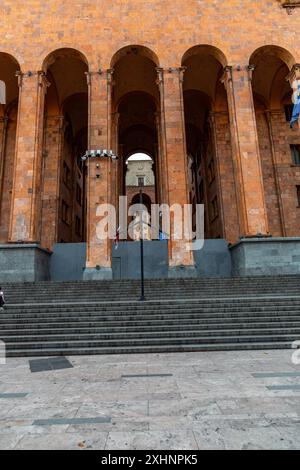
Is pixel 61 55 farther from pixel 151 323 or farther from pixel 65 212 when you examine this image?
pixel 151 323

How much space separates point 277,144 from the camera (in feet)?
84.0

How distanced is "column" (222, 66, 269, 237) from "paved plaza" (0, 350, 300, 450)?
40.9ft

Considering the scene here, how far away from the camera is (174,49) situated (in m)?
21.3

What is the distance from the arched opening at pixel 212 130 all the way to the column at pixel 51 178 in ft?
38.5

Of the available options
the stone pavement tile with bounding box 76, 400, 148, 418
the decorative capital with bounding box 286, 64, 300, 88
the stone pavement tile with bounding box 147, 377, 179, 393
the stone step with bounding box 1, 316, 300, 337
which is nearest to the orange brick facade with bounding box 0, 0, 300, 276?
the decorative capital with bounding box 286, 64, 300, 88

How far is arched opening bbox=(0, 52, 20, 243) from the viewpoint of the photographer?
24281mm

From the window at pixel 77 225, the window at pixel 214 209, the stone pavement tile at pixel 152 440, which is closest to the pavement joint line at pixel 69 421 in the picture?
the stone pavement tile at pixel 152 440

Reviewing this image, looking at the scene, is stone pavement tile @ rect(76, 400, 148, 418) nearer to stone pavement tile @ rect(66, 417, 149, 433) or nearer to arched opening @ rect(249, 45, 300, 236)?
stone pavement tile @ rect(66, 417, 149, 433)

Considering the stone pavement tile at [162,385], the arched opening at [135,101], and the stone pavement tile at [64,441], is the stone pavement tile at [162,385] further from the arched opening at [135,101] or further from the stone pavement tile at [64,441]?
the arched opening at [135,101]

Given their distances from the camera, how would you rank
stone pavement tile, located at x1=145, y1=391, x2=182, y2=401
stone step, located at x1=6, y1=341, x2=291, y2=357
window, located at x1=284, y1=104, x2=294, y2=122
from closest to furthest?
stone pavement tile, located at x1=145, y1=391, x2=182, y2=401 → stone step, located at x1=6, y1=341, x2=291, y2=357 → window, located at x1=284, y1=104, x2=294, y2=122

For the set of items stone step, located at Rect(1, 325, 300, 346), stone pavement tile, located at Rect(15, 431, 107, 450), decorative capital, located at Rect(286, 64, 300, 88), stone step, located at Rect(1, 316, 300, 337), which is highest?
decorative capital, located at Rect(286, 64, 300, 88)

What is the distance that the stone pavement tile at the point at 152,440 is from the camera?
3326 millimetres

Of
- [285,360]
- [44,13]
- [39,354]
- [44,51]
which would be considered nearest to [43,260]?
[39,354]

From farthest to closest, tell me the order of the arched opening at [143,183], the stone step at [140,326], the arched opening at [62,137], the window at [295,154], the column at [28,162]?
1. the arched opening at [143,183]
2. the window at [295,154]
3. the arched opening at [62,137]
4. the column at [28,162]
5. the stone step at [140,326]
